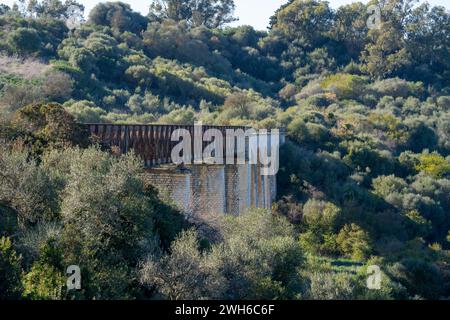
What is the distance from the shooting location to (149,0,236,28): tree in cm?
5834

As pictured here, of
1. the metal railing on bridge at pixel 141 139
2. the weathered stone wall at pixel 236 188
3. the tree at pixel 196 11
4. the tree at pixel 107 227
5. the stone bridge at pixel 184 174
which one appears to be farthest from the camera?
the tree at pixel 196 11

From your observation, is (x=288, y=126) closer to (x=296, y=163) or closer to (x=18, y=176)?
(x=296, y=163)

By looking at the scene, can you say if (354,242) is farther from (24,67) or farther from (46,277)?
(24,67)

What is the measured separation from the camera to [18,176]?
12875 millimetres

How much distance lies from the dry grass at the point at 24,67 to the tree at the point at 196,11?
870 inches

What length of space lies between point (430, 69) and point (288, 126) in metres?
23.4

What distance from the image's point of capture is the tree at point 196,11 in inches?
2297

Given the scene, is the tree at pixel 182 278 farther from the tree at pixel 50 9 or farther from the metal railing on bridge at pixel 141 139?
the tree at pixel 50 9

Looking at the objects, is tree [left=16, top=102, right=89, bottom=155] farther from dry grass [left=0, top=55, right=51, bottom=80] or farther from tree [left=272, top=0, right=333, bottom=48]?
tree [left=272, top=0, right=333, bottom=48]

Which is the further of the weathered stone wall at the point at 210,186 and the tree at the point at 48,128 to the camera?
the weathered stone wall at the point at 210,186

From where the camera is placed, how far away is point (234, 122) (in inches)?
1204

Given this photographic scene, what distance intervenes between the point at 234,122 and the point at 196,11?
1235 inches

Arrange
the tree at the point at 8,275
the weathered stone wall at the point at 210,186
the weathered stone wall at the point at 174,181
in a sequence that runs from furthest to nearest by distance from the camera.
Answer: the weathered stone wall at the point at 210,186 < the weathered stone wall at the point at 174,181 < the tree at the point at 8,275

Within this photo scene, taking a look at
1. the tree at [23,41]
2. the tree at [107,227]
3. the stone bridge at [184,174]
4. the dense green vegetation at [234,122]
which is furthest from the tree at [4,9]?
the tree at [107,227]
